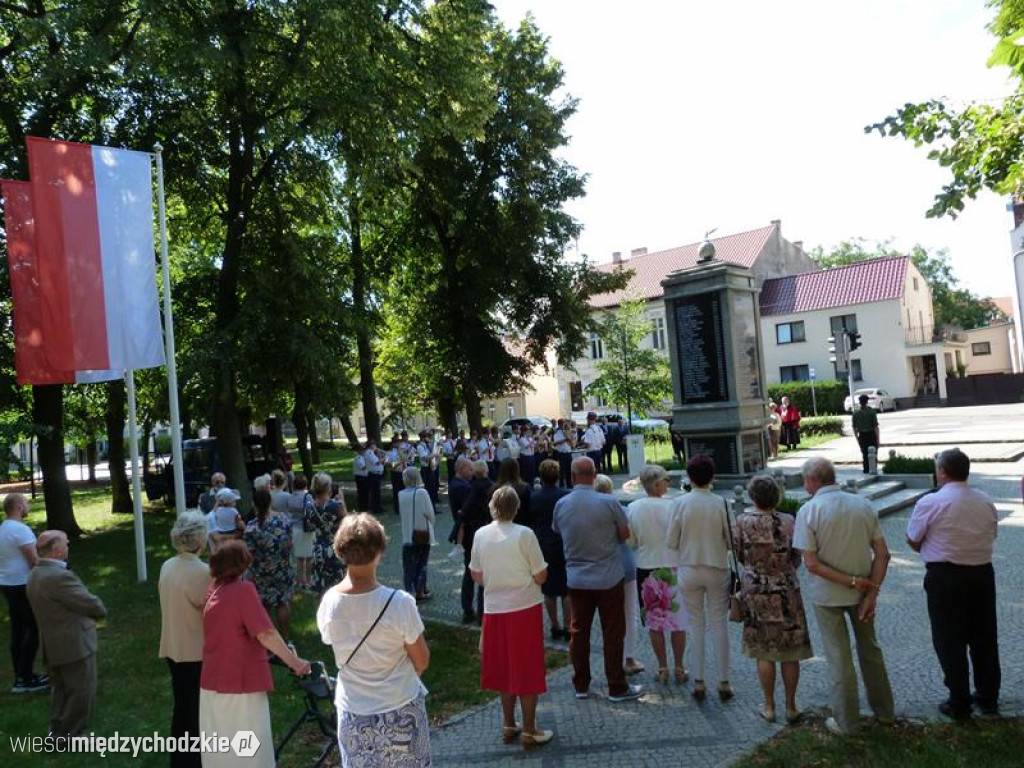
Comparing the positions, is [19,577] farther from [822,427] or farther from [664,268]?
[664,268]

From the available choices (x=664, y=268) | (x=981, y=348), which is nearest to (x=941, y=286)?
(x=981, y=348)

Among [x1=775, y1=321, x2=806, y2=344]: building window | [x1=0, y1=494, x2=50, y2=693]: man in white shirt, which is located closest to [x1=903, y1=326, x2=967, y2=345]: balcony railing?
[x1=775, y1=321, x2=806, y2=344]: building window

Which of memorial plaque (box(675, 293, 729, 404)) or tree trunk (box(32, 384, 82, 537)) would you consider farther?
tree trunk (box(32, 384, 82, 537))

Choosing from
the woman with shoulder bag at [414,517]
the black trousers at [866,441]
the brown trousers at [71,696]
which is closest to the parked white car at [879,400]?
the black trousers at [866,441]

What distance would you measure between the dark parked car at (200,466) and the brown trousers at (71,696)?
14958 millimetres

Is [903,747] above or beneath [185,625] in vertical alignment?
beneath

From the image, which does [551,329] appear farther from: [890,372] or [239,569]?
[890,372]

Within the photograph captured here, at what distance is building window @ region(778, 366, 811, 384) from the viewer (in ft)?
164

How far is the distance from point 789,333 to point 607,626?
158 feet

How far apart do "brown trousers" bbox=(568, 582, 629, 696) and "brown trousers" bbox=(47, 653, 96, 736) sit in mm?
3797

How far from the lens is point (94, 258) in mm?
11023

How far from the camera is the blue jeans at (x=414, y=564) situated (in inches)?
379

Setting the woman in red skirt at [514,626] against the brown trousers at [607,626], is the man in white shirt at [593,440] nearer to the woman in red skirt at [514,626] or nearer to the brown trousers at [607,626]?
the brown trousers at [607,626]

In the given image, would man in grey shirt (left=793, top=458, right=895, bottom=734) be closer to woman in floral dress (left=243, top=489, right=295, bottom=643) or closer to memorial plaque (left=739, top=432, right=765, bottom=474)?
woman in floral dress (left=243, top=489, right=295, bottom=643)
